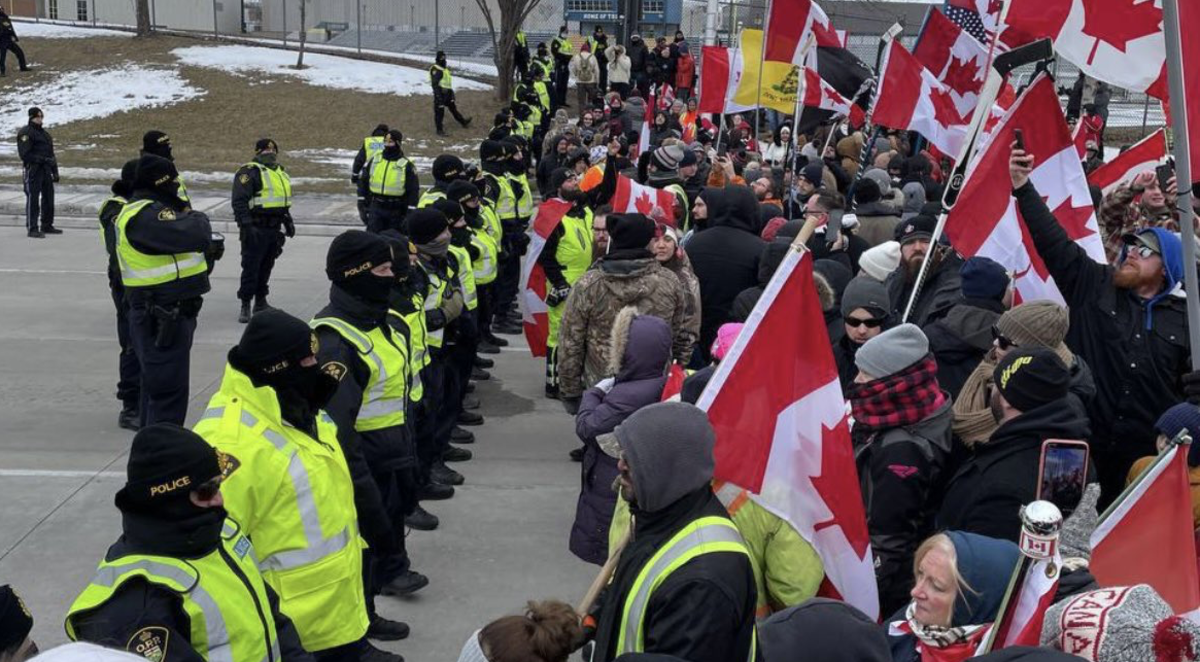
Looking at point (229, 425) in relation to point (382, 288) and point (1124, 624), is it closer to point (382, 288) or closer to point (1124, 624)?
point (382, 288)

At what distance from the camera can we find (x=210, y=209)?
63.9ft

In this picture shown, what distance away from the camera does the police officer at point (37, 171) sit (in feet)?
52.9

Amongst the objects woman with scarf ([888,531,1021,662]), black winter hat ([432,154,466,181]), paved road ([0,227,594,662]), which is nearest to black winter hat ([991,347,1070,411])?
woman with scarf ([888,531,1021,662])

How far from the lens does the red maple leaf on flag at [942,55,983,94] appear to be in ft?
33.8

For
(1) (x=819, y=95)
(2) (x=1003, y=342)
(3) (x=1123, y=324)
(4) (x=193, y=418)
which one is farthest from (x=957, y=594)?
(1) (x=819, y=95)

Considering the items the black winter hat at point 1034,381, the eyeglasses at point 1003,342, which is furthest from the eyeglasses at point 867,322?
the black winter hat at point 1034,381

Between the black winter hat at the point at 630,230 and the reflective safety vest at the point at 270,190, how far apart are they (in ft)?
18.4

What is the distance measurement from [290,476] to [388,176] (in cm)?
976

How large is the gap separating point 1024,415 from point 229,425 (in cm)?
266

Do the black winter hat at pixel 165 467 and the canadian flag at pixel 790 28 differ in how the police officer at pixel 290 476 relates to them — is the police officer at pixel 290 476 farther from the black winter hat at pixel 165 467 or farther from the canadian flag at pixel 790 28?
the canadian flag at pixel 790 28

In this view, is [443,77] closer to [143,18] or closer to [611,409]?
[143,18]

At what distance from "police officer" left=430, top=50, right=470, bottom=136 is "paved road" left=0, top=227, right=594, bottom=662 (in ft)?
50.4

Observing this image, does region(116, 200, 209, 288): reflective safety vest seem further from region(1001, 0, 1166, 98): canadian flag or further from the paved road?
region(1001, 0, 1166, 98): canadian flag

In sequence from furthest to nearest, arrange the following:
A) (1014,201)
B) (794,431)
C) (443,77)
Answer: (443,77) → (1014,201) → (794,431)
